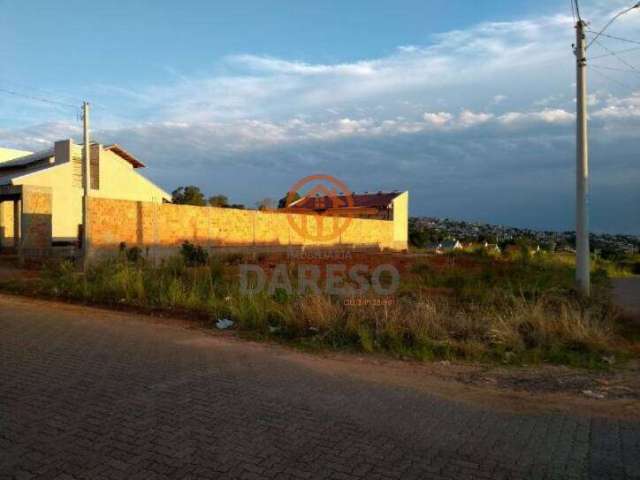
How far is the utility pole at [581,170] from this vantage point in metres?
10.7

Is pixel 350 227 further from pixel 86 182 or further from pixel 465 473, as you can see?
pixel 465 473

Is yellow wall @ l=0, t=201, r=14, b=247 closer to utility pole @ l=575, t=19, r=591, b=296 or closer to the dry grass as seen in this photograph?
the dry grass

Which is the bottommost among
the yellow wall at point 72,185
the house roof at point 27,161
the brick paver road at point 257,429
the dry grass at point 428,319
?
the brick paver road at point 257,429

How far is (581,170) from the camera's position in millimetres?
10867

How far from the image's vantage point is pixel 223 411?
476 cm

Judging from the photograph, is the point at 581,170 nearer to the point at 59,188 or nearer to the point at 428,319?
the point at 428,319

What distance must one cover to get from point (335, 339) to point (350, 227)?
2610 centimetres

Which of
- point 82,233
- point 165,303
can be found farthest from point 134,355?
point 82,233

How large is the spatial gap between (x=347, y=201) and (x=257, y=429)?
44.2m

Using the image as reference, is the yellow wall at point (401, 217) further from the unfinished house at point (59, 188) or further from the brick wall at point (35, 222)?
the brick wall at point (35, 222)

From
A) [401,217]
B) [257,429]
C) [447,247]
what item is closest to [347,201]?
[401,217]

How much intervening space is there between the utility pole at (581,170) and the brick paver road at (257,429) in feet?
21.8

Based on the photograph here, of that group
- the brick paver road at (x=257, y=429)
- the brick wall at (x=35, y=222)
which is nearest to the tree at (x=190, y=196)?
the brick wall at (x=35, y=222)

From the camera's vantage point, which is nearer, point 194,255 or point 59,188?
point 194,255
